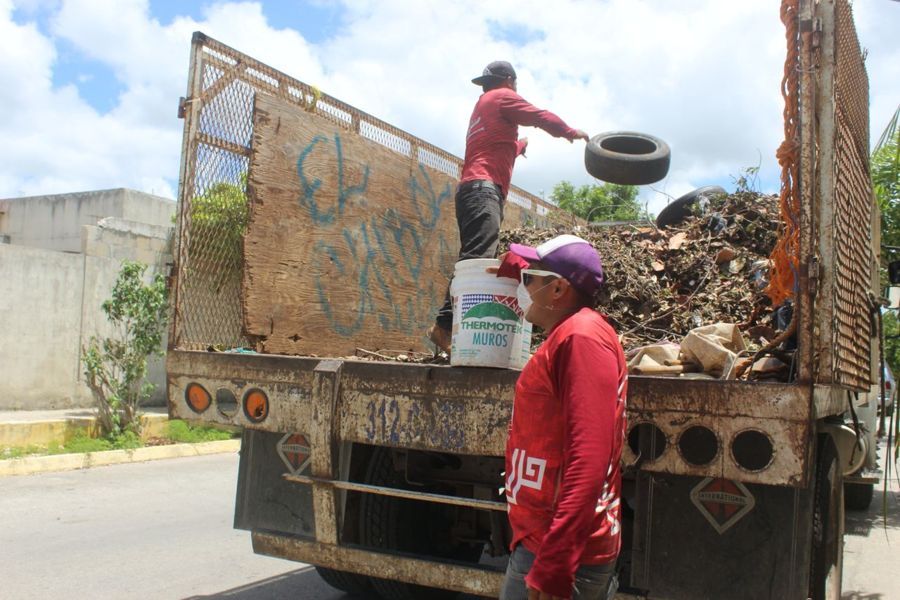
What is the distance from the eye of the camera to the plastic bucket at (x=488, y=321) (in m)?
3.02

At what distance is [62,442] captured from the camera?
995cm

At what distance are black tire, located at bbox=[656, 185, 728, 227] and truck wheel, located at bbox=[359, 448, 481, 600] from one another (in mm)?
2916

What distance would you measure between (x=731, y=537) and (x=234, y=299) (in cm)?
261

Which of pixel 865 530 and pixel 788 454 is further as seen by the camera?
pixel 865 530

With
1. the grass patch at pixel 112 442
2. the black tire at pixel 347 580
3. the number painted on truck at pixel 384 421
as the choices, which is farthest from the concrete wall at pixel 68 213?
the number painted on truck at pixel 384 421

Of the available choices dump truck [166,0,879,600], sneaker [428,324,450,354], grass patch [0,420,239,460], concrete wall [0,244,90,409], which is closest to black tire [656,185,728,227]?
dump truck [166,0,879,600]


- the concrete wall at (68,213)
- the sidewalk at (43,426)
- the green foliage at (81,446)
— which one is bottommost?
the green foliage at (81,446)

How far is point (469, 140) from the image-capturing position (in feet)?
15.5

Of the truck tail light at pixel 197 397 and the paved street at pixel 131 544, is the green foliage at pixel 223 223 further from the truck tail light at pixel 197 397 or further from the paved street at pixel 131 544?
the paved street at pixel 131 544

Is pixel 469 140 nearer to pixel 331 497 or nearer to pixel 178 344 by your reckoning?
pixel 178 344

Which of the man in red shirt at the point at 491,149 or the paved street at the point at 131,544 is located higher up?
the man in red shirt at the point at 491,149

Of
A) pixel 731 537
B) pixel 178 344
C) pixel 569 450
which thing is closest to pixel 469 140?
pixel 178 344

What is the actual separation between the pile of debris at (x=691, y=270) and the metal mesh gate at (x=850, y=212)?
1.19 feet

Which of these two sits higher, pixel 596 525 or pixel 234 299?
pixel 234 299
